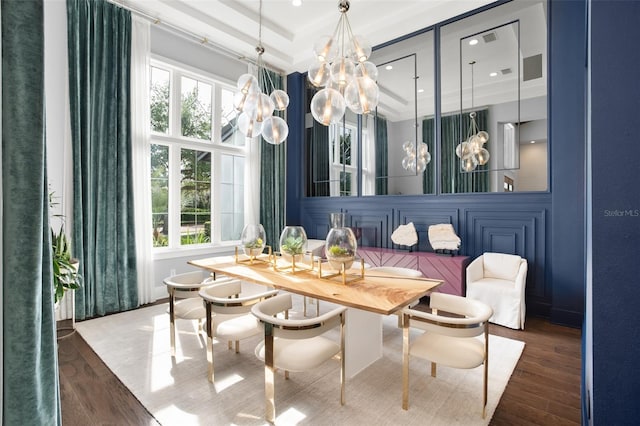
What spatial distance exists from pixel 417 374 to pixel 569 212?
93.1 inches

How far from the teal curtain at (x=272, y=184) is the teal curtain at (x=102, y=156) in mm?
2099

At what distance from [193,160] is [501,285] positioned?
4.20m

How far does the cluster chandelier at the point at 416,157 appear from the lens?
4.34 metres

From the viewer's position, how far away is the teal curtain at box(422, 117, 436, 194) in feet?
14.0

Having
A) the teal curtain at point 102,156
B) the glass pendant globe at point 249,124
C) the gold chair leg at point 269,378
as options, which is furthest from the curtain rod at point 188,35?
the gold chair leg at point 269,378

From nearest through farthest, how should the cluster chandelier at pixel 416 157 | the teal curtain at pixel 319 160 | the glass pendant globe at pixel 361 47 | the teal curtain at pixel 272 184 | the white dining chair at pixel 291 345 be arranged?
1. the white dining chair at pixel 291 345
2. the glass pendant globe at pixel 361 47
3. the cluster chandelier at pixel 416 157
4. the teal curtain at pixel 272 184
5. the teal curtain at pixel 319 160

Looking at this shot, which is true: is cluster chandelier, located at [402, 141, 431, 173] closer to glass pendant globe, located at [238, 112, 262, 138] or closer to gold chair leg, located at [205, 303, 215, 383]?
glass pendant globe, located at [238, 112, 262, 138]

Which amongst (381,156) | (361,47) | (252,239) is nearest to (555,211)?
(381,156)

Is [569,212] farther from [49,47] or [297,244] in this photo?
[49,47]

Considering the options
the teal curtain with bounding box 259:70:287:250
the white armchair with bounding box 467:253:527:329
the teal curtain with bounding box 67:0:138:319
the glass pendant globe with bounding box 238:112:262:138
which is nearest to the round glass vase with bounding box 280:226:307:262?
the glass pendant globe with bounding box 238:112:262:138

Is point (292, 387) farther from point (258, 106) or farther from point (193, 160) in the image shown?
point (193, 160)

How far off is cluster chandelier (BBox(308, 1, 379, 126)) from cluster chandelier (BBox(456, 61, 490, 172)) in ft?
6.77

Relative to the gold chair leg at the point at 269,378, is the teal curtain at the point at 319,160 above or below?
above

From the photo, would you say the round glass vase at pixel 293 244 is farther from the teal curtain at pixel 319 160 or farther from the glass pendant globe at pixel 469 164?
the teal curtain at pixel 319 160
